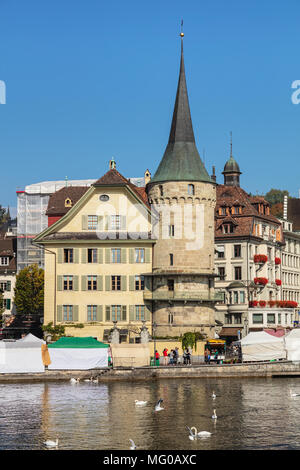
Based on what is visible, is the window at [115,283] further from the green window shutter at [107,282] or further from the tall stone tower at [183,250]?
the tall stone tower at [183,250]

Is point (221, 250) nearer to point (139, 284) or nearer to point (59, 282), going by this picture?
point (139, 284)

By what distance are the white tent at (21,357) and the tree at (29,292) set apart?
120 ft

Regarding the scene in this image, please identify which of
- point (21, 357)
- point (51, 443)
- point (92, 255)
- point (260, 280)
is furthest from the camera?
point (260, 280)

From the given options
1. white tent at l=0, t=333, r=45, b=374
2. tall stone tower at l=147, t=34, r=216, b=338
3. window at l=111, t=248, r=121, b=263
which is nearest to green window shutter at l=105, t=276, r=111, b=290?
window at l=111, t=248, r=121, b=263

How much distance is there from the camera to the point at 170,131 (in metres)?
76.8

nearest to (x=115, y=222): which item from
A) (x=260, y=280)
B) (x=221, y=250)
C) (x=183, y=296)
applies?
(x=183, y=296)

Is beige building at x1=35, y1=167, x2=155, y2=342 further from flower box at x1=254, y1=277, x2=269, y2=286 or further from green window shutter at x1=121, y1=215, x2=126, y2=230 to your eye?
flower box at x1=254, y1=277, x2=269, y2=286

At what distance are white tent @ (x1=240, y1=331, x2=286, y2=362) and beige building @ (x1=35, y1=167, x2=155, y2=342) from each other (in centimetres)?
1148

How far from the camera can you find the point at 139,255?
74.1m

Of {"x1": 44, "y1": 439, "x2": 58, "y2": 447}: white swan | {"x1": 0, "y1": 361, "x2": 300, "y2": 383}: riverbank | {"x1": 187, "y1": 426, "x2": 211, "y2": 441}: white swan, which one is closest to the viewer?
{"x1": 44, "y1": 439, "x2": 58, "y2": 447}: white swan

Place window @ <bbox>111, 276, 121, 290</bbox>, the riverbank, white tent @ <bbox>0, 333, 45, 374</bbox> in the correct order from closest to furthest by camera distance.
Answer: the riverbank
white tent @ <bbox>0, 333, 45, 374</bbox>
window @ <bbox>111, 276, 121, 290</bbox>

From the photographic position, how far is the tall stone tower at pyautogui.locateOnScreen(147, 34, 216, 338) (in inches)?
2862

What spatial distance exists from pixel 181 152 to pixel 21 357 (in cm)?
2407
